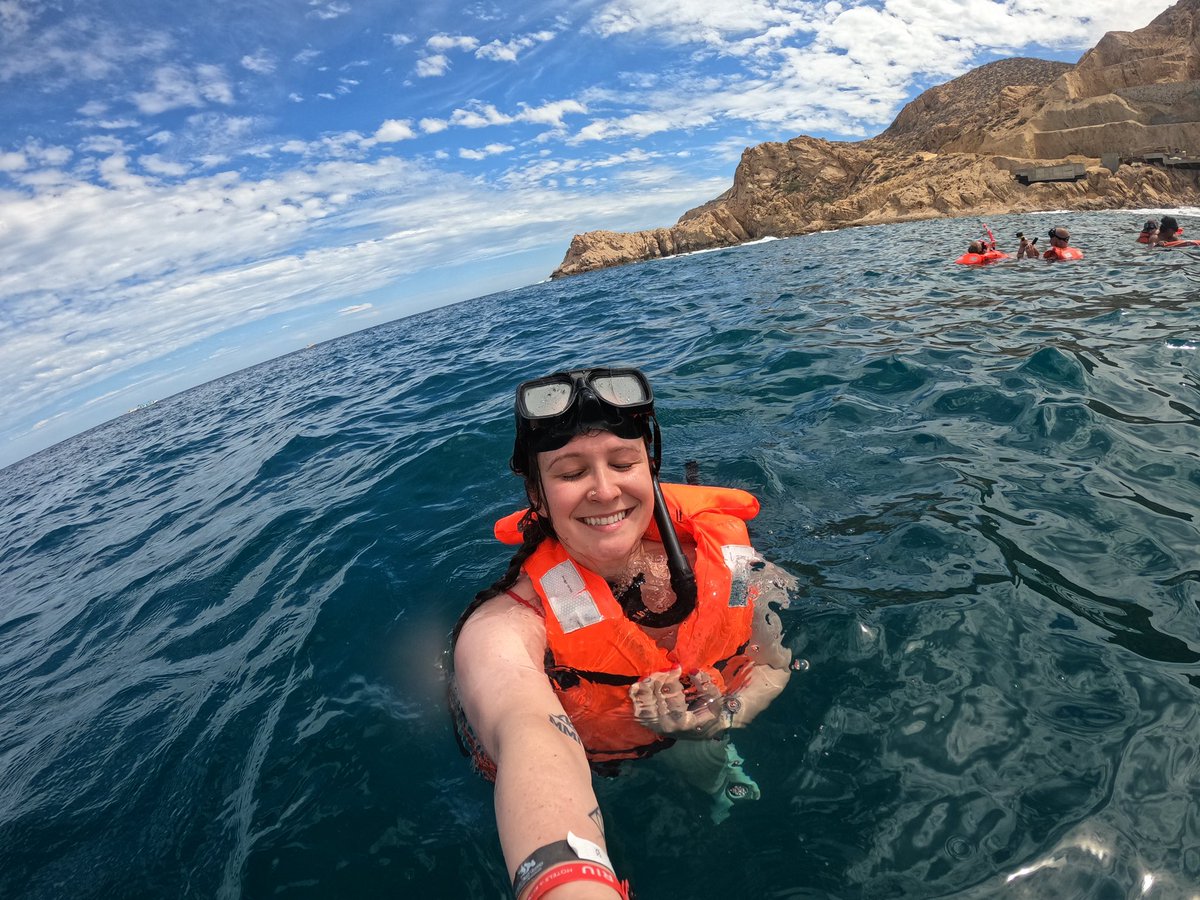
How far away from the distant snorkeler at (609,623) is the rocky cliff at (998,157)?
5884cm

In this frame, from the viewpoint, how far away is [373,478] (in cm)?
741

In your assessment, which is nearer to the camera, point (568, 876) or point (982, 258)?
point (568, 876)

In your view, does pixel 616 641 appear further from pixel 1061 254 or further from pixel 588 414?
pixel 1061 254

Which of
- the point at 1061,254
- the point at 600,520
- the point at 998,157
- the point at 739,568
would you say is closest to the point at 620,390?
the point at 600,520

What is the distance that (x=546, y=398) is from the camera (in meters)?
2.77

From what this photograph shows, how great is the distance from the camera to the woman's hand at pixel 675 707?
2412 millimetres

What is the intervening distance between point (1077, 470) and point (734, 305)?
11901 millimetres

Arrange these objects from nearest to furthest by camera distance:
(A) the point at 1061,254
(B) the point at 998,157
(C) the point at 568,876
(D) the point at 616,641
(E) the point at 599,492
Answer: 1. (C) the point at 568,876
2. (E) the point at 599,492
3. (D) the point at 616,641
4. (A) the point at 1061,254
5. (B) the point at 998,157

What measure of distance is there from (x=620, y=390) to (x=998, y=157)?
74.4 m

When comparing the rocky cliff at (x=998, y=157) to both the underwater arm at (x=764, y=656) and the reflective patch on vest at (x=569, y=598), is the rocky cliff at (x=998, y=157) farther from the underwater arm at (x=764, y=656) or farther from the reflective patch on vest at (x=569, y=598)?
the reflective patch on vest at (x=569, y=598)

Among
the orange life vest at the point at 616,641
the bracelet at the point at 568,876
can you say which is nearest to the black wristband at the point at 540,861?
the bracelet at the point at 568,876

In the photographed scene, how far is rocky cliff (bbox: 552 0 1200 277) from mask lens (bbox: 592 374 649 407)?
193 feet

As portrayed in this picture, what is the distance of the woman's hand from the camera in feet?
7.91

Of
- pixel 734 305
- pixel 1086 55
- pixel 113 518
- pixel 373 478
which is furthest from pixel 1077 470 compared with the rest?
pixel 1086 55
